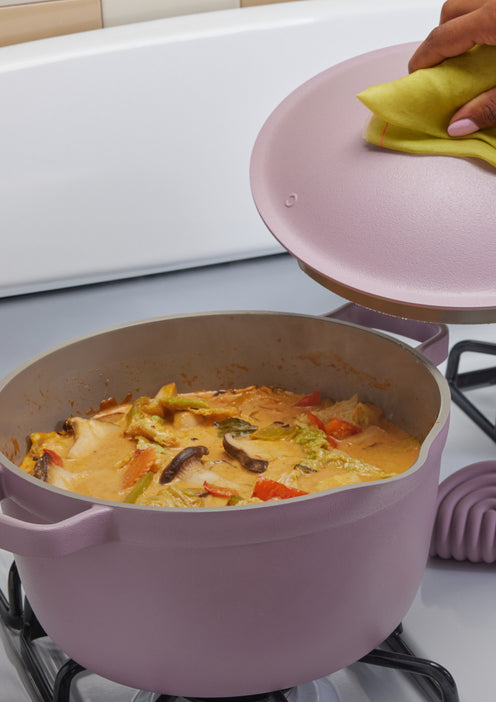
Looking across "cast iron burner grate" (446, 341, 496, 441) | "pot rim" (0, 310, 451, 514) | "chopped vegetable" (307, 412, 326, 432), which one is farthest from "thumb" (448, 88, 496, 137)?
"cast iron burner grate" (446, 341, 496, 441)

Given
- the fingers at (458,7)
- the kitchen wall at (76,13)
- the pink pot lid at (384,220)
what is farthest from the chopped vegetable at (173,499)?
the kitchen wall at (76,13)

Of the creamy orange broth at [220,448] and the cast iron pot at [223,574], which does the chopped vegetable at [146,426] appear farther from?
the cast iron pot at [223,574]

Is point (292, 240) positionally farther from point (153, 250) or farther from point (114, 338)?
point (153, 250)

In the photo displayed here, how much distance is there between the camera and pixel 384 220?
79 cm

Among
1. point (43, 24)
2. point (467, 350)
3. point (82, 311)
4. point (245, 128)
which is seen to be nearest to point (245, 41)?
point (245, 128)

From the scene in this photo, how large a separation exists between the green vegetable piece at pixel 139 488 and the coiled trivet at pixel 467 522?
34cm

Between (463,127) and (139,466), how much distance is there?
429 millimetres

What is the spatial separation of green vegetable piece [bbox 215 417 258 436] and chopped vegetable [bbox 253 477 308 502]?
0.15 metres

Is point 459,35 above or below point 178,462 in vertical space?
above

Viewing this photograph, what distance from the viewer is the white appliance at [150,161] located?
1.51 m

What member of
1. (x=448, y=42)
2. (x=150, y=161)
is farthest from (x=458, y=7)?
(x=150, y=161)

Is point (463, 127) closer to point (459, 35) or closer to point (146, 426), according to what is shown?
point (459, 35)

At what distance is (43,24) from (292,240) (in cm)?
90

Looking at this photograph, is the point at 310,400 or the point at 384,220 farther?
the point at 310,400
